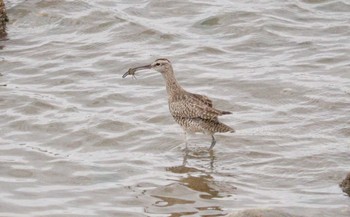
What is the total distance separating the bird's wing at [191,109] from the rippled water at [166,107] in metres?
0.46

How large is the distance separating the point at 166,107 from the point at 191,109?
170 cm

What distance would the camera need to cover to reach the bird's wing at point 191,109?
11.8 m

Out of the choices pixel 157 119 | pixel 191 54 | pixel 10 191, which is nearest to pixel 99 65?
pixel 191 54

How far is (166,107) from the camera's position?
44.7 feet

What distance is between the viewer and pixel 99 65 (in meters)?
15.7

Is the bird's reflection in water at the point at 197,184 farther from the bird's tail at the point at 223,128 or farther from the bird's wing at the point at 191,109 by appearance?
the bird's wing at the point at 191,109

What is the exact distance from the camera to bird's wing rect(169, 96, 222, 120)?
11844 millimetres

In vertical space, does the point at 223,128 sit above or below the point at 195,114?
below

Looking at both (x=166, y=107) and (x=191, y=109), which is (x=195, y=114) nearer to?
(x=191, y=109)

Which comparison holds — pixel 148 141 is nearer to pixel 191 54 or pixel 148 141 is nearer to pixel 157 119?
pixel 157 119

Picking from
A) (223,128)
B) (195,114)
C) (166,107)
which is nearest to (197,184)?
(223,128)

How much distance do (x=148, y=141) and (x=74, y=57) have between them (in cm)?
442

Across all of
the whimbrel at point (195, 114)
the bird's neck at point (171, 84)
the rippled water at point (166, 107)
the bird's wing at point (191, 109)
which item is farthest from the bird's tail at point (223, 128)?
the bird's neck at point (171, 84)

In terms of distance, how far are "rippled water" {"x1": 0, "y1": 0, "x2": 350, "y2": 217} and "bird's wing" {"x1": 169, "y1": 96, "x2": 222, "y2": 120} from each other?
18.3 inches
